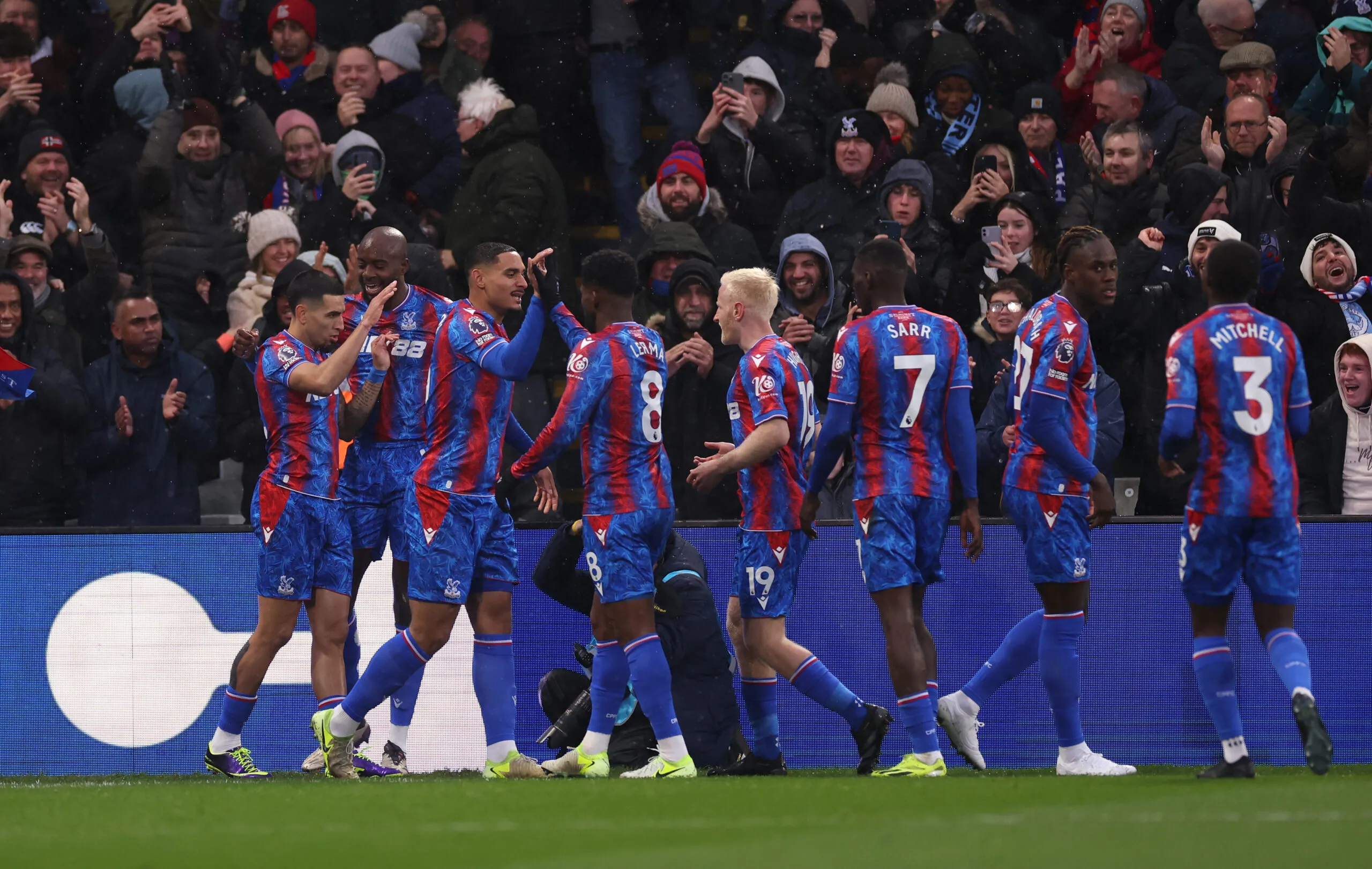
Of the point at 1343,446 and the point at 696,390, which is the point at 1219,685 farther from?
the point at 696,390

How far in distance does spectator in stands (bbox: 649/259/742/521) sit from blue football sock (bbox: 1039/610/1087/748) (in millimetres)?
3090

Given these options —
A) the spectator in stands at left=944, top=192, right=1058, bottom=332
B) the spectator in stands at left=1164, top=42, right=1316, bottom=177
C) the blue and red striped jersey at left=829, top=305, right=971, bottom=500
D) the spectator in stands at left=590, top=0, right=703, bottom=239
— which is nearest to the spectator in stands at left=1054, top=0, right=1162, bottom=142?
the spectator in stands at left=1164, top=42, right=1316, bottom=177

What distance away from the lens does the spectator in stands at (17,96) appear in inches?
536

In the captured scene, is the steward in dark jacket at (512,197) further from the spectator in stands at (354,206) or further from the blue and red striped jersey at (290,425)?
the blue and red striped jersey at (290,425)

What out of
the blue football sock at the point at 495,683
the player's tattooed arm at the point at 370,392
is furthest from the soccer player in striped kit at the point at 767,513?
the player's tattooed arm at the point at 370,392

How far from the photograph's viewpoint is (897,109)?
1249 cm

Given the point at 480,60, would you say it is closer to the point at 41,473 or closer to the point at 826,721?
the point at 41,473

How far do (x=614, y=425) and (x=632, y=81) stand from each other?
19.6 feet

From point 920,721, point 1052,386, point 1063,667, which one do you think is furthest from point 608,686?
point 1052,386

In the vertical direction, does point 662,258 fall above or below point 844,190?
below

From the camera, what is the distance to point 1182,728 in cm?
929

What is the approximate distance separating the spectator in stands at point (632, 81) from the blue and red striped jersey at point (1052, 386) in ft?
18.6

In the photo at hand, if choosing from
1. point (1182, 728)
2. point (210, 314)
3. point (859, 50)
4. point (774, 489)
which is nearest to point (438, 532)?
point (774, 489)

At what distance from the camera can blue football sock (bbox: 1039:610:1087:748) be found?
798cm
